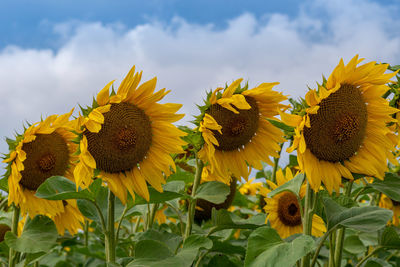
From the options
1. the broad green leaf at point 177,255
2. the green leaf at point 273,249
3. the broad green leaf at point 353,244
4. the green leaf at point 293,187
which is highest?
the green leaf at point 293,187

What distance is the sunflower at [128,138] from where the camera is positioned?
7.79ft

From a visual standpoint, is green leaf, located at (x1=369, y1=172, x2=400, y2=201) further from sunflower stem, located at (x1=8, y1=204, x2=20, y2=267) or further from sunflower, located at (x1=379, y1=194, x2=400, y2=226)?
sunflower stem, located at (x1=8, y1=204, x2=20, y2=267)

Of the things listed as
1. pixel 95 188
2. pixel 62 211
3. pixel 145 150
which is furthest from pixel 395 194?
pixel 62 211

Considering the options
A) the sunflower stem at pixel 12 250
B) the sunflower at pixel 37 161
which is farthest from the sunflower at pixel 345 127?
the sunflower stem at pixel 12 250

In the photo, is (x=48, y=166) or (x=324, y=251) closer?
(x=48, y=166)

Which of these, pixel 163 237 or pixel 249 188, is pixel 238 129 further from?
pixel 249 188

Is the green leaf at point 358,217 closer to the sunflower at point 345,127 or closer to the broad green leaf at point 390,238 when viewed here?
the sunflower at point 345,127

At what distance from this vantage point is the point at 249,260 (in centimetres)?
217

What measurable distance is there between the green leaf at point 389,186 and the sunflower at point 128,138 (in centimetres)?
110

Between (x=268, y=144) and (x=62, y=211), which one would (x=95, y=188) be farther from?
(x=268, y=144)

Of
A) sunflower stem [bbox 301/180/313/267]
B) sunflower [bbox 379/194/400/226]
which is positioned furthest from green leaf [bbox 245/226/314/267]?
sunflower [bbox 379/194/400/226]

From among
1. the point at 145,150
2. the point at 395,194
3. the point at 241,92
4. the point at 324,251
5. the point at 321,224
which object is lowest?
the point at 324,251

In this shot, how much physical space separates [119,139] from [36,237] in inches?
38.2

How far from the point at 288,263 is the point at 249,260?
0.66 feet
